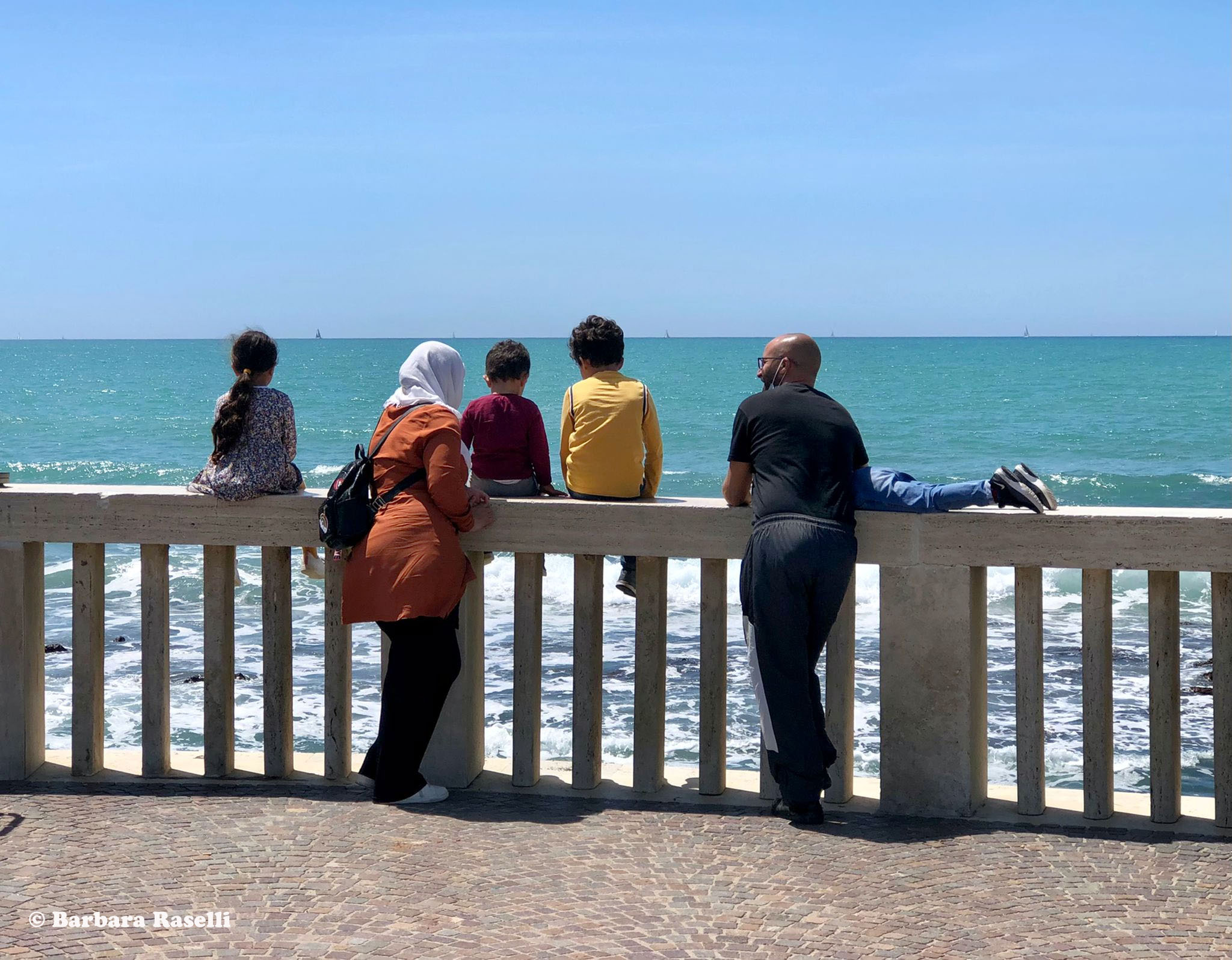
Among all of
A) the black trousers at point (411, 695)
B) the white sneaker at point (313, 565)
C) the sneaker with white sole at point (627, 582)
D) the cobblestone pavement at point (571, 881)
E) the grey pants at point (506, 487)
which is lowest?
the cobblestone pavement at point (571, 881)

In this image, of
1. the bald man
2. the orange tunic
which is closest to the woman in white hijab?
the orange tunic

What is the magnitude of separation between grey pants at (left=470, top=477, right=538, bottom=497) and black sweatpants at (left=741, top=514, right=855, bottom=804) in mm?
1293

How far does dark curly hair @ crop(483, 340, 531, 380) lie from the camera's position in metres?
6.16

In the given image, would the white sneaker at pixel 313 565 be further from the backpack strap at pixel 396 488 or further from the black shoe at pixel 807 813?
the black shoe at pixel 807 813

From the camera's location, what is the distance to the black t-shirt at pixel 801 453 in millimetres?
4941

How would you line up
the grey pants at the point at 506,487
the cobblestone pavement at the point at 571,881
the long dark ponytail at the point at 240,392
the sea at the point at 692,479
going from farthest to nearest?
1. the sea at the point at 692,479
2. the grey pants at the point at 506,487
3. the long dark ponytail at the point at 240,392
4. the cobblestone pavement at the point at 571,881

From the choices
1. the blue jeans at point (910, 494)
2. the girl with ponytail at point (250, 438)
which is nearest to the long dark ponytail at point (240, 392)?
the girl with ponytail at point (250, 438)

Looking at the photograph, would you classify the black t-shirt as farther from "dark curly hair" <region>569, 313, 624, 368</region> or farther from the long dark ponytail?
the long dark ponytail

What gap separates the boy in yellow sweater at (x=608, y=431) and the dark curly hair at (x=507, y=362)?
1.22 feet

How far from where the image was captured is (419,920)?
4.02m

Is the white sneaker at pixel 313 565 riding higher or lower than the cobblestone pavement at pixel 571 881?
higher

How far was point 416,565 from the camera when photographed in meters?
5.04

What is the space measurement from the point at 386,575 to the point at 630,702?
5639 mm

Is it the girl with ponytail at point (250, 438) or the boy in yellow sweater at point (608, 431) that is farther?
the boy in yellow sweater at point (608, 431)
